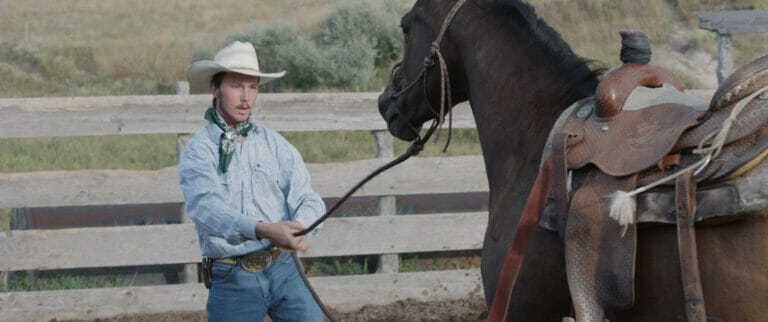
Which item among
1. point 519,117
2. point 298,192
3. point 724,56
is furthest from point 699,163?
point 724,56

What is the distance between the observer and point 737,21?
299 inches

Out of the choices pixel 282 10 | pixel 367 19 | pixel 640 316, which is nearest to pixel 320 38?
A: pixel 367 19

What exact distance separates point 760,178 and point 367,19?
704 inches

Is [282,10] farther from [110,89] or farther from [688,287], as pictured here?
[688,287]

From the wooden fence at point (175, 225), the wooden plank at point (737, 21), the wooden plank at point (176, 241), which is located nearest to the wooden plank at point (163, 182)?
the wooden fence at point (175, 225)

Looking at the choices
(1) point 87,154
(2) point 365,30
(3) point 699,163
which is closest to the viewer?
(3) point 699,163

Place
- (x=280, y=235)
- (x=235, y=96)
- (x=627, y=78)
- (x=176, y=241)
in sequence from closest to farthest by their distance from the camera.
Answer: (x=627, y=78) → (x=280, y=235) → (x=235, y=96) → (x=176, y=241)

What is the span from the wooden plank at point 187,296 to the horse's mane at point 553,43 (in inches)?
121

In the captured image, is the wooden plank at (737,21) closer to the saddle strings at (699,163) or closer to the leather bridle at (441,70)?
the leather bridle at (441,70)

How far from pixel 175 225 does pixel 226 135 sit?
2.55 metres

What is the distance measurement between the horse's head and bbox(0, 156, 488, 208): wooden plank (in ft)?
7.10

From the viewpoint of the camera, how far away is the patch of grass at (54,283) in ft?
17.1

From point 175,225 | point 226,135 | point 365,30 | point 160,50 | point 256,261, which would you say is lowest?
point 160,50

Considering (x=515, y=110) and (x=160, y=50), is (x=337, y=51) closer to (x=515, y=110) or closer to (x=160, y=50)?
(x=160, y=50)
